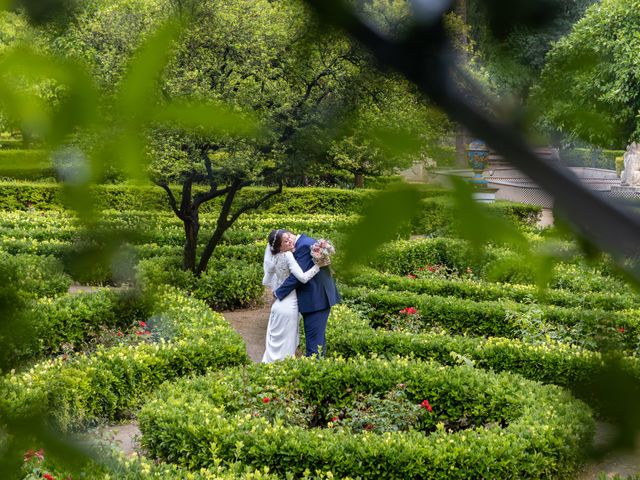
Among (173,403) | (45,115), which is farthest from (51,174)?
(173,403)

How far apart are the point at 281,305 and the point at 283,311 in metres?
0.05

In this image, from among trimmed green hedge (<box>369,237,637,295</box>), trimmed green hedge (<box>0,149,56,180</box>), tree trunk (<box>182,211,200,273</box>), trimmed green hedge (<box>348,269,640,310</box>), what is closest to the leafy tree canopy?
trimmed green hedge (<box>369,237,637,295</box>)

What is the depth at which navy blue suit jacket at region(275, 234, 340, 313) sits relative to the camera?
628 cm

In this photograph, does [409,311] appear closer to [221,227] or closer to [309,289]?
[309,289]

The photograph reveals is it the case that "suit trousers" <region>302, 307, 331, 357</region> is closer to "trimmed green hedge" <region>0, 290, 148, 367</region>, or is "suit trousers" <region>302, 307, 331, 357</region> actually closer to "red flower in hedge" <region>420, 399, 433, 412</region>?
"red flower in hedge" <region>420, 399, 433, 412</region>

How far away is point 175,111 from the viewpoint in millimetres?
748

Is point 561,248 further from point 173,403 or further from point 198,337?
point 198,337

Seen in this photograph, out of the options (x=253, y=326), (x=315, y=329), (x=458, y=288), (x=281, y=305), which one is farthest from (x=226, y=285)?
(x=315, y=329)

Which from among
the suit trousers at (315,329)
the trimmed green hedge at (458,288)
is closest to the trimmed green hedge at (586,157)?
the suit trousers at (315,329)

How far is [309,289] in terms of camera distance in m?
6.28

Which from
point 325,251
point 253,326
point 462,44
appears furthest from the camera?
point 253,326

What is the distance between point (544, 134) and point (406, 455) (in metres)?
3.93

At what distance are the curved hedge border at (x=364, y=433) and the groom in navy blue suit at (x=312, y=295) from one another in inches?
27.8

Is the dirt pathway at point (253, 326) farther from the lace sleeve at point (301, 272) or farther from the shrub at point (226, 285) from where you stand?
the lace sleeve at point (301, 272)
